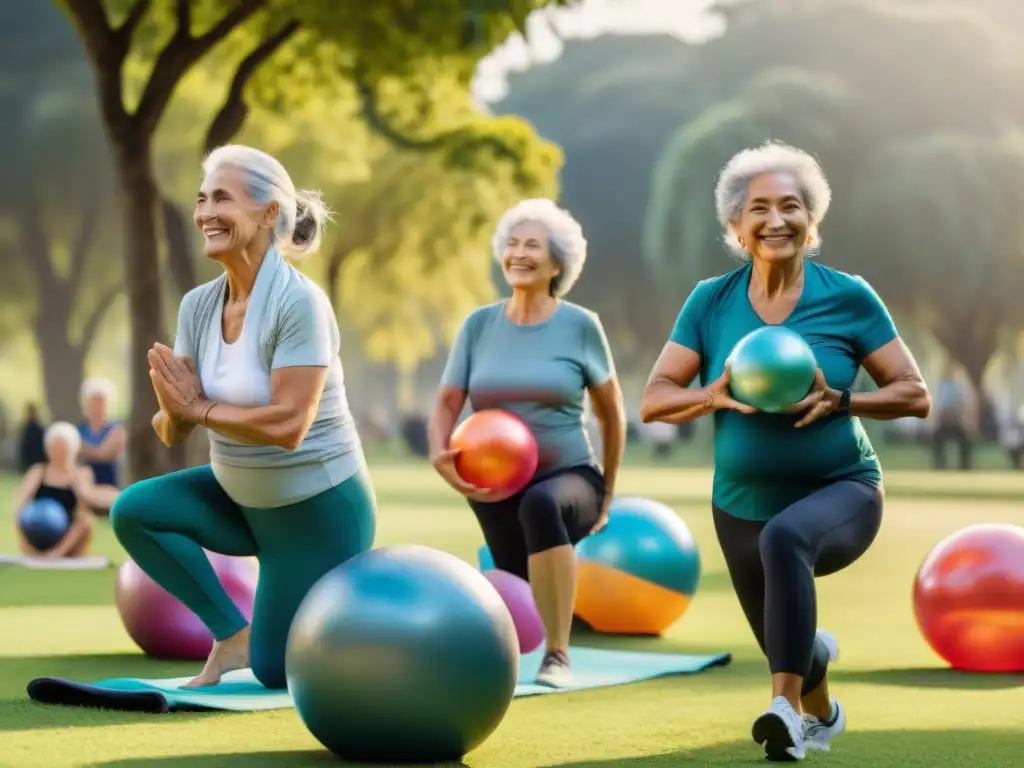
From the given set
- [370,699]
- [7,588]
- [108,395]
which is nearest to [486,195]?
[108,395]

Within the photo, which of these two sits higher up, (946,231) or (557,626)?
(946,231)

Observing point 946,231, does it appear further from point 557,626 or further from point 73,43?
point 557,626

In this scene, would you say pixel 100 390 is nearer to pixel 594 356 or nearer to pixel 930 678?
pixel 594 356

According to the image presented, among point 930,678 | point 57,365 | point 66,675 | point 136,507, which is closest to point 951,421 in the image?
point 57,365

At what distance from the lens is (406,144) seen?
26859 millimetres

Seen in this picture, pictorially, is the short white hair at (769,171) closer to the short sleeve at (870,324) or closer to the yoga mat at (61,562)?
the short sleeve at (870,324)

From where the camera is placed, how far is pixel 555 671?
857 centimetres

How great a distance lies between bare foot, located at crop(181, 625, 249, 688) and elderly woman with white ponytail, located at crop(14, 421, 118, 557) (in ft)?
25.1

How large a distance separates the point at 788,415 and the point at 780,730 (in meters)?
1.05

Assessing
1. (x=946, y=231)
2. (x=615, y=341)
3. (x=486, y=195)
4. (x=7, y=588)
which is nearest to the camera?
(x=7, y=588)

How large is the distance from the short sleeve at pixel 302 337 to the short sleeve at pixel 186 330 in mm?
475

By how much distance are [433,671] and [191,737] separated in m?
1.22

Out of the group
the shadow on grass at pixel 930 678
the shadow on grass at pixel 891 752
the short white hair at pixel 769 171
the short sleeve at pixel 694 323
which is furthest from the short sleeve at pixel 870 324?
the shadow on grass at pixel 930 678

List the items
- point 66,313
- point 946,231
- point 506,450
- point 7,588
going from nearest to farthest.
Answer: point 506,450 → point 7,588 → point 946,231 → point 66,313
